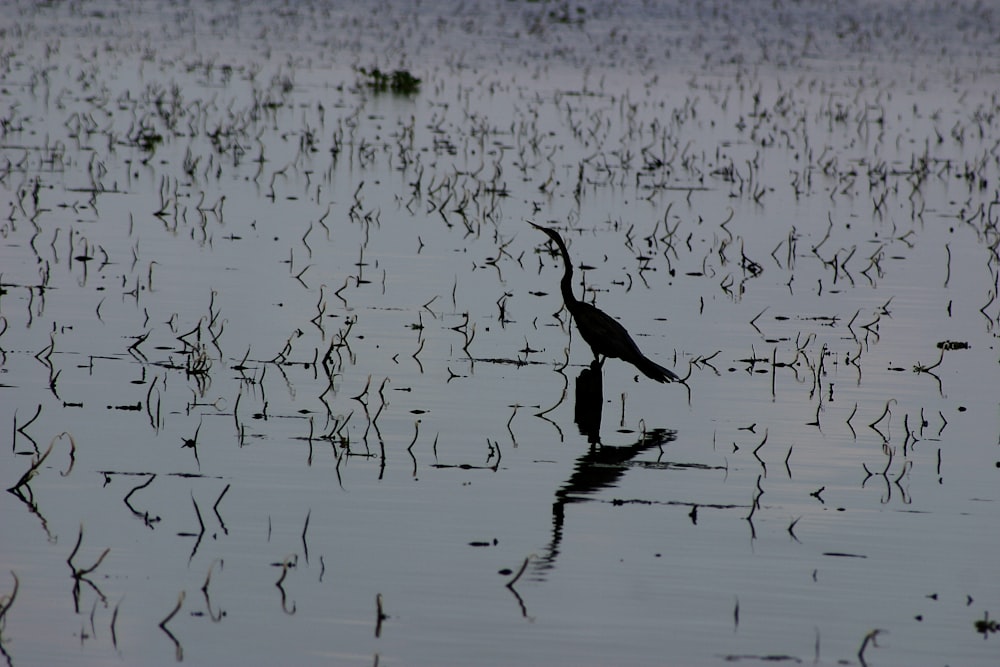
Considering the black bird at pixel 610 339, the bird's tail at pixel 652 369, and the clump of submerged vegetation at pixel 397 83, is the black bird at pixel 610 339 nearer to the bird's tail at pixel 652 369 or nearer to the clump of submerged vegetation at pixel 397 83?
the bird's tail at pixel 652 369

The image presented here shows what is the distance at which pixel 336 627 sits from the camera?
6406mm

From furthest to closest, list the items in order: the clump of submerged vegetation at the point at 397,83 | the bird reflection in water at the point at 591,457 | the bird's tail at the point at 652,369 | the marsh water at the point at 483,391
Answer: the clump of submerged vegetation at the point at 397,83, the bird's tail at the point at 652,369, the bird reflection in water at the point at 591,457, the marsh water at the point at 483,391

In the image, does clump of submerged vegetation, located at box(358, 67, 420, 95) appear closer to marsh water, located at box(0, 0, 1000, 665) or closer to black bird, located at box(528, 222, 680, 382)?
marsh water, located at box(0, 0, 1000, 665)

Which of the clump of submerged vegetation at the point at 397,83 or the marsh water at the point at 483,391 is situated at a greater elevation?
the clump of submerged vegetation at the point at 397,83

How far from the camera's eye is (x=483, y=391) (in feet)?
34.7

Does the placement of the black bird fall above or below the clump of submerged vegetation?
below

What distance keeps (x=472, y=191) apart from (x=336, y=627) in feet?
42.6

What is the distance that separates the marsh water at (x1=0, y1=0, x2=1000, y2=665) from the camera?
6.69m

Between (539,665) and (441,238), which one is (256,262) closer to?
(441,238)

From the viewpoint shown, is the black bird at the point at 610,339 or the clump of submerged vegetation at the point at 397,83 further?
the clump of submerged vegetation at the point at 397,83

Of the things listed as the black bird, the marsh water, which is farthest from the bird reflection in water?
the black bird

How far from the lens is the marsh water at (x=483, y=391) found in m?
6.69

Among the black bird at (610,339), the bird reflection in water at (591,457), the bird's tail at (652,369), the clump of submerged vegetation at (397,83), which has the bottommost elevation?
the bird reflection in water at (591,457)

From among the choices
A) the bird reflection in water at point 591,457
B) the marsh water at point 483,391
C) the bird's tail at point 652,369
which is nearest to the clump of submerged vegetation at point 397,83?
the marsh water at point 483,391
